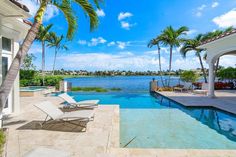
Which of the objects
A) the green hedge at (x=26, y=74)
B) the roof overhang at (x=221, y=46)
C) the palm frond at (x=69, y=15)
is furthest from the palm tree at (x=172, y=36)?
the palm frond at (x=69, y=15)

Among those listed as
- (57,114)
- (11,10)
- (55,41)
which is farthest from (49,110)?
(55,41)

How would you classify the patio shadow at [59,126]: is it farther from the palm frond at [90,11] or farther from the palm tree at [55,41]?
the palm tree at [55,41]

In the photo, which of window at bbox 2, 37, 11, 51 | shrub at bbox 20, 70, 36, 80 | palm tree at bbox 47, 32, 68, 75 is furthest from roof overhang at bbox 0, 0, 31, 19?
palm tree at bbox 47, 32, 68, 75

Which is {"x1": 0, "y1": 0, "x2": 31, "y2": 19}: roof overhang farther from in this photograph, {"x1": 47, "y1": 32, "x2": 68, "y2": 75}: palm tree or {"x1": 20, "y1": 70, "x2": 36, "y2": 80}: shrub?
{"x1": 47, "y1": 32, "x2": 68, "y2": 75}: palm tree

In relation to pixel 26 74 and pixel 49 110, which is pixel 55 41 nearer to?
pixel 26 74

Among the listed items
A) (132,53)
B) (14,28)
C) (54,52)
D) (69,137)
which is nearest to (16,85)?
(14,28)

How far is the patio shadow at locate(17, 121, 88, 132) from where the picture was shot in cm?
696

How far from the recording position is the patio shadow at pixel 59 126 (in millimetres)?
6957

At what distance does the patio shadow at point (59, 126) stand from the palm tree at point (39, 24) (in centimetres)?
279

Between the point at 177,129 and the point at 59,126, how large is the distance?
431cm

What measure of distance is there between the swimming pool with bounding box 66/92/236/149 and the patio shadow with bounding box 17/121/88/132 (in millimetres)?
1423

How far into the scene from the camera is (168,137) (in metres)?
7.30

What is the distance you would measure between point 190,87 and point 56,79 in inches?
568

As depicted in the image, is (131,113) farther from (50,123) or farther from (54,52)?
(54,52)
